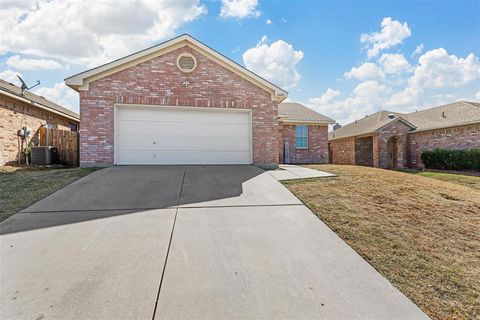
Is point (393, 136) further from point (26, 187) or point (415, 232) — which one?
point (26, 187)

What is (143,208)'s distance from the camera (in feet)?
15.8

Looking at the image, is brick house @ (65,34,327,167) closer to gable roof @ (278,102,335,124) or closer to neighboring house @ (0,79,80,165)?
neighboring house @ (0,79,80,165)

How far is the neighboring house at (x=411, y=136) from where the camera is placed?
46.9 ft

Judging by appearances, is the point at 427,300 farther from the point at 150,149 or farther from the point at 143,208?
the point at 150,149

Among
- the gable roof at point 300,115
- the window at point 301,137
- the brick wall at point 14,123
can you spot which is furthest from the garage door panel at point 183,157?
the window at point 301,137

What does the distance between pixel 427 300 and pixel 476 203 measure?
477cm

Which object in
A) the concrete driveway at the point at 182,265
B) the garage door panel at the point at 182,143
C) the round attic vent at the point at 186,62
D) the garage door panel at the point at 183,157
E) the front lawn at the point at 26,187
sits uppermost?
the round attic vent at the point at 186,62

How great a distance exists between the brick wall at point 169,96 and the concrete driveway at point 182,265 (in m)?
4.19

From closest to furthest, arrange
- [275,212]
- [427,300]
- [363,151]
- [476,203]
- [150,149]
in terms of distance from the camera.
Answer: [427,300]
[275,212]
[476,203]
[150,149]
[363,151]

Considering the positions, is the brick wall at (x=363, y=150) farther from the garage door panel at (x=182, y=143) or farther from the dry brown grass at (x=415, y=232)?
the garage door panel at (x=182, y=143)

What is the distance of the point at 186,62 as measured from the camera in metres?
9.52

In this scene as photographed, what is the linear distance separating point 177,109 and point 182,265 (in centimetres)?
749

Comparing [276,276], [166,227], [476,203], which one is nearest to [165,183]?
[166,227]

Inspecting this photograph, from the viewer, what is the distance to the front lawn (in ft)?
15.9
